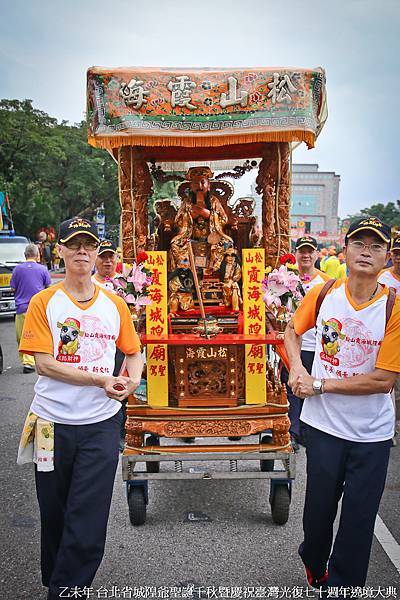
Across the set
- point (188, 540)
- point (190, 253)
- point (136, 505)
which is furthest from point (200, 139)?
point (188, 540)

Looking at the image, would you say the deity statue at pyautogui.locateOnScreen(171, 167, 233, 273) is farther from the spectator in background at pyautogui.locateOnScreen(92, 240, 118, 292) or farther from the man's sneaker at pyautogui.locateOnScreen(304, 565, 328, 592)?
the man's sneaker at pyautogui.locateOnScreen(304, 565, 328, 592)

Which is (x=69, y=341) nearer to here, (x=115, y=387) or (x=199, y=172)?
(x=115, y=387)

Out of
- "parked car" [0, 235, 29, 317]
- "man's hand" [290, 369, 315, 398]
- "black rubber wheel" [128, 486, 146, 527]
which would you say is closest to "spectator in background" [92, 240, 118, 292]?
"black rubber wheel" [128, 486, 146, 527]

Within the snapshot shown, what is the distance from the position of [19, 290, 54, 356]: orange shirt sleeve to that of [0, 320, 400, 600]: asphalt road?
1408mm

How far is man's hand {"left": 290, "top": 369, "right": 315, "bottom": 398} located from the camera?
97.8 inches

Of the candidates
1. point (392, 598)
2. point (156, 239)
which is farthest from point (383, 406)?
point (156, 239)

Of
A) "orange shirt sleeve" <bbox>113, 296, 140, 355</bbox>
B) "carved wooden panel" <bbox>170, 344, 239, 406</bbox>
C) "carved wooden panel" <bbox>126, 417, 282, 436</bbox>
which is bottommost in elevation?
"carved wooden panel" <bbox>126, 417, 282, 436</bbox>

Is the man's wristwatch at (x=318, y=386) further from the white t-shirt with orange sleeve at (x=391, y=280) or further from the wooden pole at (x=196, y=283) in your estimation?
the white t-shirt with orange sleeve at (x=391, y=280)

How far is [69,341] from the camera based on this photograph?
2.46 m

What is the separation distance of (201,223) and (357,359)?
2535 mm

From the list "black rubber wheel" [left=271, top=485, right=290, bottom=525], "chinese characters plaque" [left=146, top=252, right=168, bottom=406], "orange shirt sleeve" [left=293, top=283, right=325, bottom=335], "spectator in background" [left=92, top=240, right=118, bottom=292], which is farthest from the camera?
"spectator in background" [left=92, top=240, right=118, bottom=292]

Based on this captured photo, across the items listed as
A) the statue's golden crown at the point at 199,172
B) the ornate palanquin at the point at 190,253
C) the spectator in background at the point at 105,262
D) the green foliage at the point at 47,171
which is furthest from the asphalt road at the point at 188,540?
the green foliage at the point at 47,171

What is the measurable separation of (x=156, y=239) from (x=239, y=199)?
0.99 metres

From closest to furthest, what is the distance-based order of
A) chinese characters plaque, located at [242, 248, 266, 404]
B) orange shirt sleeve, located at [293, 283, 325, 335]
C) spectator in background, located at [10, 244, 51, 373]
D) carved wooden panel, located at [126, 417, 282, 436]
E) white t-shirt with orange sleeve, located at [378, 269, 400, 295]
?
orange shirt sleeve, located at [293, 283, 325, 335] < carved wooden panel, located at [126, 417, 282, 436] < chinese characters plaque, located at [242, 248, 266, 404] < white t-shirt with orange sleeve, located at [378, 269, 400, 295] < spectator in background, located at [10, 244, 51, 373]
